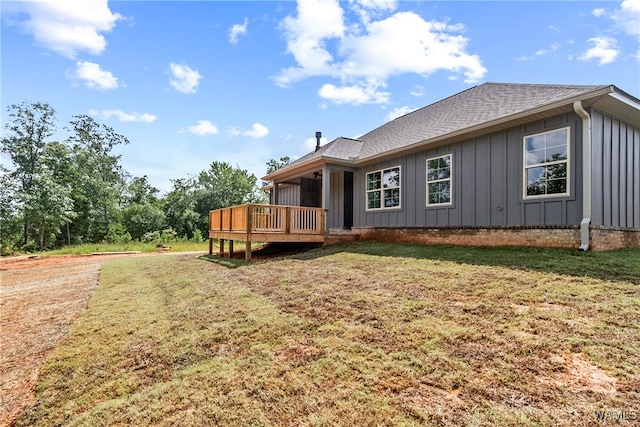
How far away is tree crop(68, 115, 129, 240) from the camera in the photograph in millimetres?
24984

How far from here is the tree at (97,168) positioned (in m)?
25.0

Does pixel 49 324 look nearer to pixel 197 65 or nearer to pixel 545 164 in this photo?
pixel 545 164

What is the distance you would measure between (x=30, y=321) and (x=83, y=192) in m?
23.3

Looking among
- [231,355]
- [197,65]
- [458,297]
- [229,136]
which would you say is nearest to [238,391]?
[231,355]

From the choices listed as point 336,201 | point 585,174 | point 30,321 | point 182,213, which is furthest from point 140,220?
point 585,174

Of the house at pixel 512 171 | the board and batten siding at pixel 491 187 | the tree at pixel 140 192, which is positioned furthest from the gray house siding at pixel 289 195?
the tree at pixel 140 192

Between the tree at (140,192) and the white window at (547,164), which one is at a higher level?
the tree at (140,192)

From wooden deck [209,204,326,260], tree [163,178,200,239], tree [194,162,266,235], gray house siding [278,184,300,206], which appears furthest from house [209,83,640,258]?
tree [194,162,266,235]

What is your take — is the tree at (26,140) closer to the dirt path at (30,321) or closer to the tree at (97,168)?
the tree at (97,168)

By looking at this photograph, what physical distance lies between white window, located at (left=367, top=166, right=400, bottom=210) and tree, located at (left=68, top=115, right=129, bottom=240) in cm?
2264

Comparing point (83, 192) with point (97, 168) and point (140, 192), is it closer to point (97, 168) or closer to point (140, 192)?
point (97, 168)

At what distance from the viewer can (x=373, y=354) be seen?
2785mm

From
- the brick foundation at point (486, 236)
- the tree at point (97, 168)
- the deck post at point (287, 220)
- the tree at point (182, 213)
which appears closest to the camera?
the brick foundation at point (486, 236)

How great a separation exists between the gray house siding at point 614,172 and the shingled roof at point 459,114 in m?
0.96
